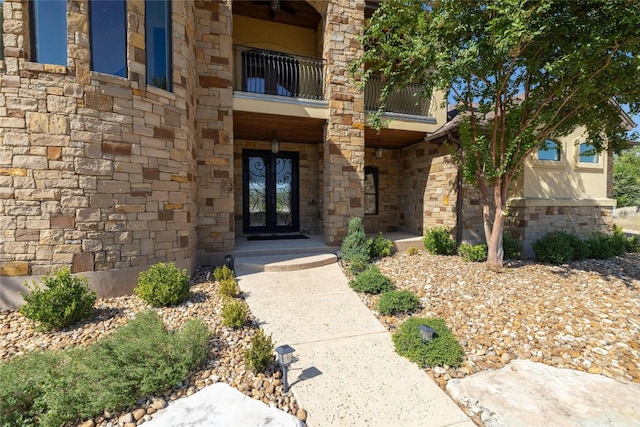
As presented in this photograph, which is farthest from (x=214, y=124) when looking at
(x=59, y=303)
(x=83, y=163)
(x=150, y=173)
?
(x=59, y=303)

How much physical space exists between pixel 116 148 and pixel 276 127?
13.6 feet

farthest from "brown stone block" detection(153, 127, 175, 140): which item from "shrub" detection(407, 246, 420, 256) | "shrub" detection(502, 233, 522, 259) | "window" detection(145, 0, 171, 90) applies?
"shrub" detection(502, 233, 522, 259)

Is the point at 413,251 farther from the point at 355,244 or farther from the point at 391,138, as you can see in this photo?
the point at 391,138

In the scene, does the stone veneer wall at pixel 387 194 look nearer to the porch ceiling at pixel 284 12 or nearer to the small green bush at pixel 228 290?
the porch ceiling at pixel 284 12

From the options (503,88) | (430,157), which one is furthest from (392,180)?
(503,88)

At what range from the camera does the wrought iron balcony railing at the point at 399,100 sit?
844cm

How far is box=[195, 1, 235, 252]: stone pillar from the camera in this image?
6.23m

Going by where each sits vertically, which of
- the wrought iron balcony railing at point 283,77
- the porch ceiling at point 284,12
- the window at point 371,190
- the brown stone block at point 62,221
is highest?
the porch ceiling at point 284,12

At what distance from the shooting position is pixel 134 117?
461 centimetres

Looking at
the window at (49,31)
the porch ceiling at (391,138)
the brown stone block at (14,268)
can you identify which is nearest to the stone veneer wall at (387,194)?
the porch ceiling at (391,138)

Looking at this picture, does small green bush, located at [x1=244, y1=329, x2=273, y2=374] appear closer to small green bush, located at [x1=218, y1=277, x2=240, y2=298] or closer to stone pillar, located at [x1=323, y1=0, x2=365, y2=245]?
small green bush, located at [x1=218, y1=277, x2=240, y2=298]

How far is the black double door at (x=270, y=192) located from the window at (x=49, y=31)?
4881 mm

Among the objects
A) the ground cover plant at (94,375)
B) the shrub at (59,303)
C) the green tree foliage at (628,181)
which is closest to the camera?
the ground cover plant at (94,375)

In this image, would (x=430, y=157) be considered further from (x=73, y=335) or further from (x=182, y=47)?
(x=73, y=335)
